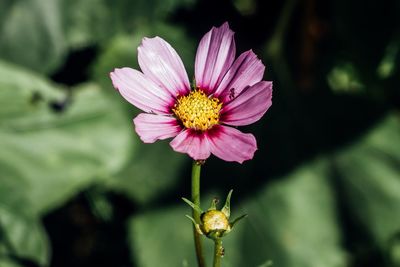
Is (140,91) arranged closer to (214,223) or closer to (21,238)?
(214,223)

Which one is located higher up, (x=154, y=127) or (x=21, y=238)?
(x=21, y=238)

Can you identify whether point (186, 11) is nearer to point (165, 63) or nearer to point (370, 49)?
point (370, 49)

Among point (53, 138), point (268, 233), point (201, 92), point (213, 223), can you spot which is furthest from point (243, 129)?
point (213, 223)

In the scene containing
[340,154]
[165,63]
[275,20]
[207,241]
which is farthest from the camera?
[275,20]

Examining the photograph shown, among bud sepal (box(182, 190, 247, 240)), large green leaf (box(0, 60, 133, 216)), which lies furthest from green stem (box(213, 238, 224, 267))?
large green leaf (box(0, 60, 133, 216))

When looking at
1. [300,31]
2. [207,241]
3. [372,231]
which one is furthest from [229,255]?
[300,31]

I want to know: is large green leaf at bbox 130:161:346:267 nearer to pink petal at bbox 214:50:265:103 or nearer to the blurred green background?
the blurred green background
